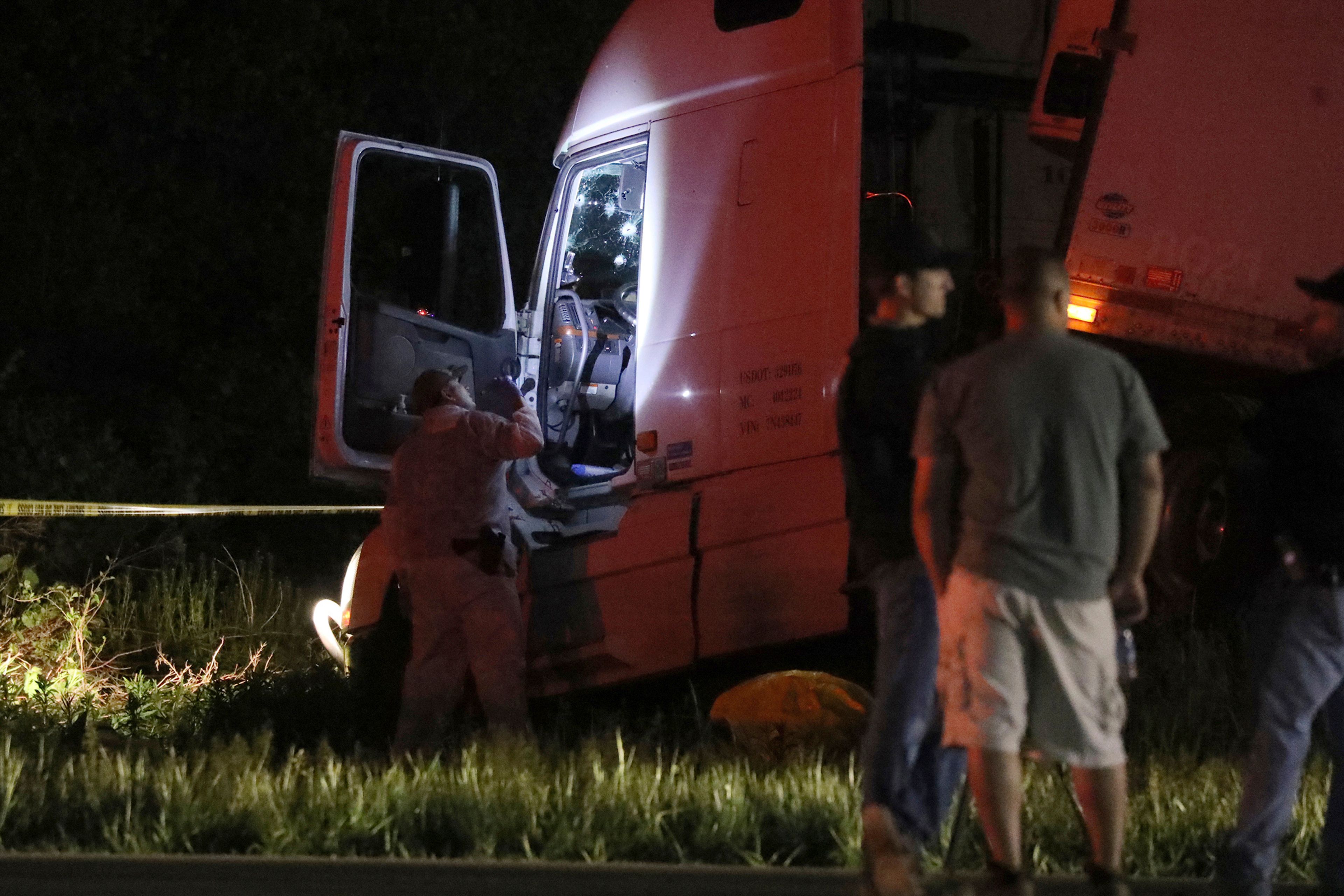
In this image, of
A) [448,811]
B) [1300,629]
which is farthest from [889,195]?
[1300,629]

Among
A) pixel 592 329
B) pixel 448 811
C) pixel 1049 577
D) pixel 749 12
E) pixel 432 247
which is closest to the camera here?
pixel 1049 577

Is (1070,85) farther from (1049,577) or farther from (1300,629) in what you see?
Result: (1049,577)

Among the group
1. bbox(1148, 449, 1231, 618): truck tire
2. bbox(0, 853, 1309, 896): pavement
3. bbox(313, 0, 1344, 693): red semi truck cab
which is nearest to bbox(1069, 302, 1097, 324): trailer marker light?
bbox(313, 0, 1344, 693): red semi truck cab

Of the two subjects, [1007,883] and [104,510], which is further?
[104,510]

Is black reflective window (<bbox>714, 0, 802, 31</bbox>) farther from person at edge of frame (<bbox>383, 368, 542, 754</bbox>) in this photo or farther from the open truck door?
person at edge of frame (<bbox>383, 368, 542, 754</bbox>)

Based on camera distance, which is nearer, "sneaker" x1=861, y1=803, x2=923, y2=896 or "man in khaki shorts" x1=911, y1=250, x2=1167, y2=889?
"man in khaki shorts" x1=911, y1=250, x2=1167, y2=889

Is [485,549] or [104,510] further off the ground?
[485,549]

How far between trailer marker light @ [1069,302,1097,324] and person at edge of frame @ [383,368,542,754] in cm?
210

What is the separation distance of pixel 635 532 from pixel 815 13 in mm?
2148

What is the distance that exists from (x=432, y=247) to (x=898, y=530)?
4467 millimetres

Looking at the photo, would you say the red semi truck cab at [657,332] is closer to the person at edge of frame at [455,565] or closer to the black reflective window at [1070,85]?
the person at edge of frame at [455,565]

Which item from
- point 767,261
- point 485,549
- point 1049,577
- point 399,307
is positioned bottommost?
point 485,549

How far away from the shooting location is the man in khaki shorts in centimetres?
438

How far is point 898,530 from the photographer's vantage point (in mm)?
4887
